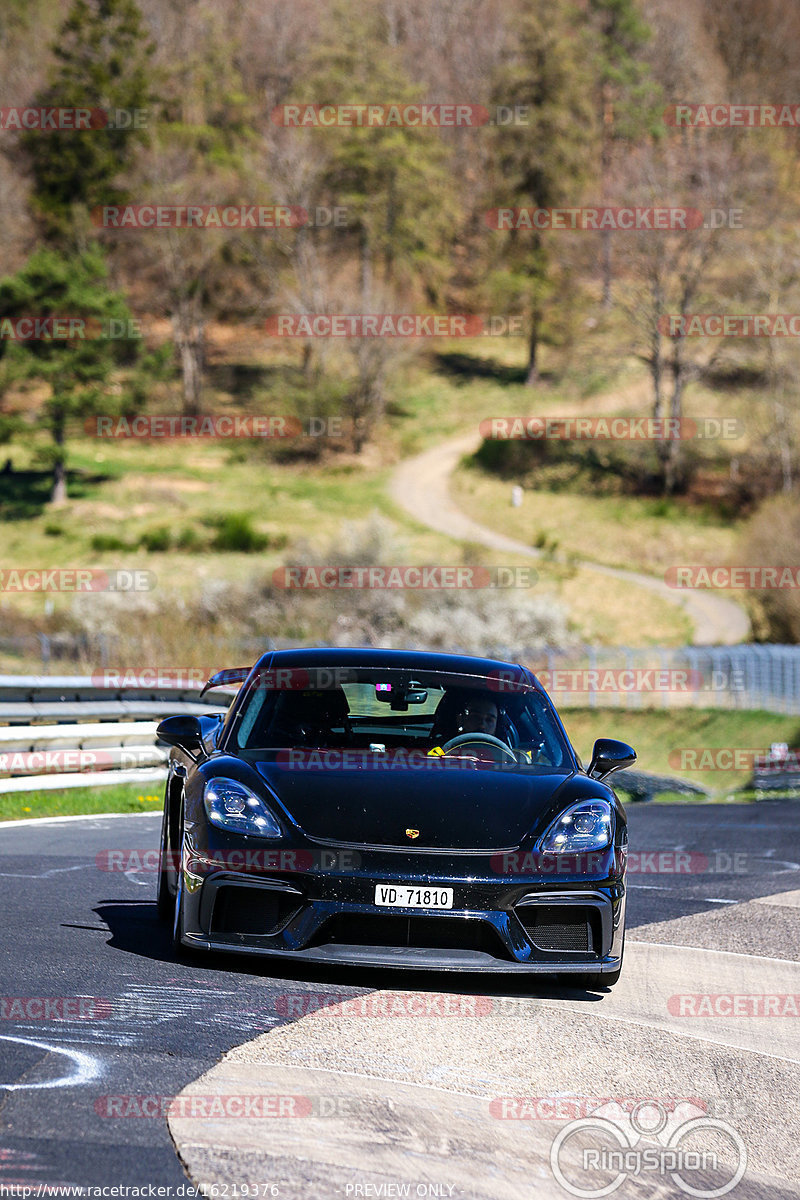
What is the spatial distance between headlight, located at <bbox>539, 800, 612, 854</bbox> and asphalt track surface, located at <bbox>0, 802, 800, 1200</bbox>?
0.64m

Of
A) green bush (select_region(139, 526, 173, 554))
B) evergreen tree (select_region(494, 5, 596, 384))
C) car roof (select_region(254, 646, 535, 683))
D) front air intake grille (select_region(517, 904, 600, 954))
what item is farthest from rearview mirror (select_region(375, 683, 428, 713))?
evergreen tree (select_region(494, 5, 596, 384))

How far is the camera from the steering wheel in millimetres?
6628

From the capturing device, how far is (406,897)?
5.41 m

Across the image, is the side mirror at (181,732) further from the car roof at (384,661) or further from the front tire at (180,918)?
the car roof at (384,661)

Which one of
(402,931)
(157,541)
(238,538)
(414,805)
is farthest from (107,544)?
(402,931)

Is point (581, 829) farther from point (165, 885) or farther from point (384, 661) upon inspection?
point (165, 885)

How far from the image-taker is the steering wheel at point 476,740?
6.63 m

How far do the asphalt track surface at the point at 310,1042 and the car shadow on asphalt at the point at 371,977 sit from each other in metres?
0.02

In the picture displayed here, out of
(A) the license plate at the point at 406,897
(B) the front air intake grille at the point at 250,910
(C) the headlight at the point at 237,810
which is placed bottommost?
(B) the front air intake grille at the point at 250,910

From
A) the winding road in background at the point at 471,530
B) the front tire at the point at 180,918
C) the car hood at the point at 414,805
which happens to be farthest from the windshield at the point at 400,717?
the winding road in background at the point at 471,530

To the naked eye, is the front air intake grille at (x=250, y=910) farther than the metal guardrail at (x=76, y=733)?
No

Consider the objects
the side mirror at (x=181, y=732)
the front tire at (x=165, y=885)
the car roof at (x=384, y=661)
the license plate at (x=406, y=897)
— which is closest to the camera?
the license plate at (x=406, y=897)

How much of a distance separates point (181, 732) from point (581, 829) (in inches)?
74.2

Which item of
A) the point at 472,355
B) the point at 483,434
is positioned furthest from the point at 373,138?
the point at 483,434
